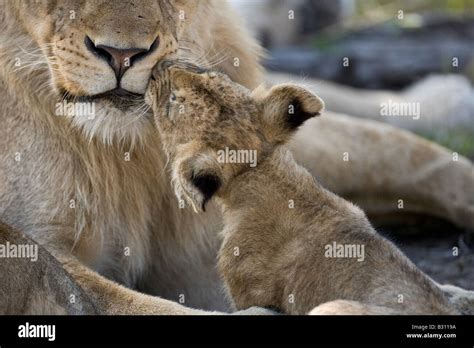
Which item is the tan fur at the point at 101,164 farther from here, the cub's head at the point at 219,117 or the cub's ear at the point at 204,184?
the cub's ear at the point at 204,184

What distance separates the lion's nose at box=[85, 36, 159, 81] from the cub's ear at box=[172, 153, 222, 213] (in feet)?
1.62

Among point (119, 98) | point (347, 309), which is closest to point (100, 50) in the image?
point (119, 98)

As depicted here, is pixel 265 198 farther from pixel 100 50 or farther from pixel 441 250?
pixel 441 250

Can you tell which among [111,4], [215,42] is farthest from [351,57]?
[111,4]

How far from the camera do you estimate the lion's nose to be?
533 cm

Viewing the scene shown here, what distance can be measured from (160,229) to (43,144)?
78 cm

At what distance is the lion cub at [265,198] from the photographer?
501 cm

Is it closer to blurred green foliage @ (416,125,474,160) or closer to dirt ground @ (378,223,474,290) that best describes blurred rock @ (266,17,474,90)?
blurred green foliage @ (416,125,474,160)

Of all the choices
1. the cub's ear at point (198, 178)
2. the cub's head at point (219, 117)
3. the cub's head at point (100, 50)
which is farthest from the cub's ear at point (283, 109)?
the cub's head at point (100, 50)

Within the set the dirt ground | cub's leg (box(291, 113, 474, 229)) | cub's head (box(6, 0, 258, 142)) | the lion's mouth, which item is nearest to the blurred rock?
cub's leg (box(291, 113, 474, 229))

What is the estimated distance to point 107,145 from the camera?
620cm

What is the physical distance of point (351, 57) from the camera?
12375 mm
